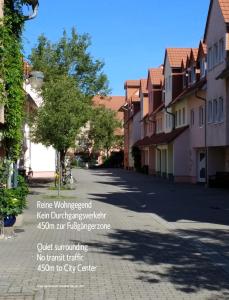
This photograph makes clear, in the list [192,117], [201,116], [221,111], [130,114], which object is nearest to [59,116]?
[221,111]

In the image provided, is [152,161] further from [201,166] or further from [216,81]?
[216,81]

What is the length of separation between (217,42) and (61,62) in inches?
649

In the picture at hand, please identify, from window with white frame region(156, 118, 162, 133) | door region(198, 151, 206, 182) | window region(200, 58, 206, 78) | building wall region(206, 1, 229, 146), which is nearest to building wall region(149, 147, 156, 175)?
window with white frame region(156, 118, 162, 133)

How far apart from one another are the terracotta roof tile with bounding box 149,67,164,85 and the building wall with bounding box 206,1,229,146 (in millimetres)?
18933

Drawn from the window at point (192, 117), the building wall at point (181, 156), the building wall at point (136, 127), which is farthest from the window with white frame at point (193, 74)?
the building wall at point (136, 127)

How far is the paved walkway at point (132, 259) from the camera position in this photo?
7.91 m

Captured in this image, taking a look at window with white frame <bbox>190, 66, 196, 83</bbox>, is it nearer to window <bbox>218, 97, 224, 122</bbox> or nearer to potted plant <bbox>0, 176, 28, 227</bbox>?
window <bbox>218, 97, 224, 122</bbox>

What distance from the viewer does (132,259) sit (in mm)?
10352

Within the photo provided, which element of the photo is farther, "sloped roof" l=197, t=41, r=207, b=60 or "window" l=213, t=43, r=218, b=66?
"sloped roof" l=197, t=41, r=207, b=60

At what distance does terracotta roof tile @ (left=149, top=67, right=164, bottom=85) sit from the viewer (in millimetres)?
52469

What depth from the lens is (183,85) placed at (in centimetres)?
4303

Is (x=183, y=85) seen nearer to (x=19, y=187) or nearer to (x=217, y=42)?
(x=217, y=42)

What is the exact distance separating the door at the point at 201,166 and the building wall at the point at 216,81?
169 inches

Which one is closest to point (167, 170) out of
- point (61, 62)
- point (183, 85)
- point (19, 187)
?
point (183, 85)
